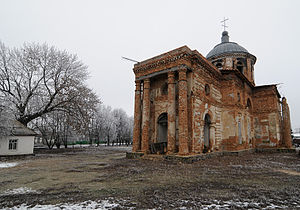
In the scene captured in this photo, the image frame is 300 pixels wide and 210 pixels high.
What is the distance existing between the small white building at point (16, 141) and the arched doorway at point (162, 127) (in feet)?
42.5

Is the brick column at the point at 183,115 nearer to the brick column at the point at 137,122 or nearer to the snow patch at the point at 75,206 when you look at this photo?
the brick column at the point at 137,122

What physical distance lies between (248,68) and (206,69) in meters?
11.2

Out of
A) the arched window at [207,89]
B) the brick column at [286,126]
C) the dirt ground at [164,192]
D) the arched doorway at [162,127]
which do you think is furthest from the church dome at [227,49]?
the dirt ground at [164,192]

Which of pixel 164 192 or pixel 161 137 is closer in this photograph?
pixel 164 192

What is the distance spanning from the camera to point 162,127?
15422mm

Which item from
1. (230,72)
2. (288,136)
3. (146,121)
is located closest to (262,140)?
(288,136)

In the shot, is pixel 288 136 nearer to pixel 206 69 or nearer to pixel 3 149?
pixel 206 69

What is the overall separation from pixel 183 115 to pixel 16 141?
1636 cm

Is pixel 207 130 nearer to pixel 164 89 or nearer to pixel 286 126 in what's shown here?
pixel 164 89

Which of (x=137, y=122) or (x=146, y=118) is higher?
(x=146, y=118)

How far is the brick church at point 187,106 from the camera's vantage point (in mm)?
12867

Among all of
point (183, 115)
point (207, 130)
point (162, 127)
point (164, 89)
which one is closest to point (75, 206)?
point (183, 115)

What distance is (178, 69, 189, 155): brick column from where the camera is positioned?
1202 cm

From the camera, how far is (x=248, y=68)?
912 inches
